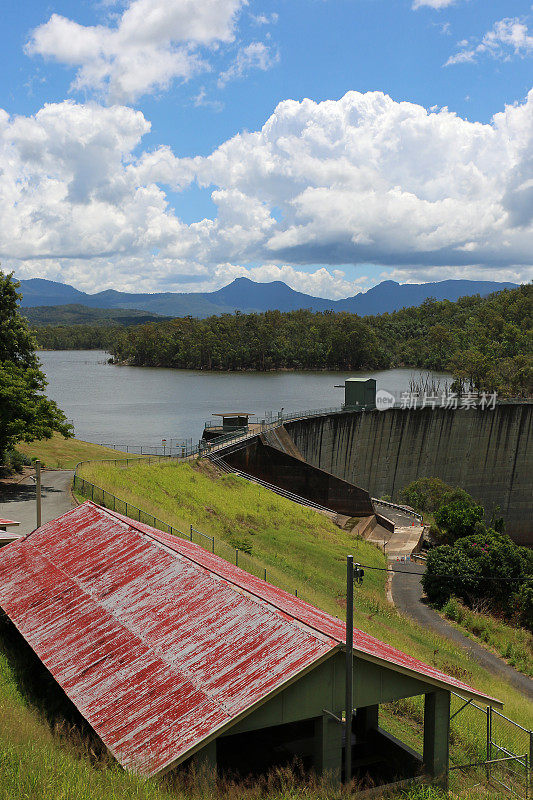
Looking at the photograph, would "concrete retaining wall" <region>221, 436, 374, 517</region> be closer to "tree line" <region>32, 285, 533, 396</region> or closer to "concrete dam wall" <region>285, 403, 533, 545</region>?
"concrete dam wall" <region>285, 403, 533, 545</region>

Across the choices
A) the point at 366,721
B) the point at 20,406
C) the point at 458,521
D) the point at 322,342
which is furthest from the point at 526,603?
the point at 322,342

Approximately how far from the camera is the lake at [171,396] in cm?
6894

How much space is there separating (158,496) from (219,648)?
71.0ft

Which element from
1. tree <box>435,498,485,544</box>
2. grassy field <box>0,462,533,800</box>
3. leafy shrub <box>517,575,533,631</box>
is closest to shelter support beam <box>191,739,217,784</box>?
grassy field <box>0,462,533,800</box>

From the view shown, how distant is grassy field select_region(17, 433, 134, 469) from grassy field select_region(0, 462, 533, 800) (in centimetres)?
755

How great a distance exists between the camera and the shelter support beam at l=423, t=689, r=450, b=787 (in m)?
11.7

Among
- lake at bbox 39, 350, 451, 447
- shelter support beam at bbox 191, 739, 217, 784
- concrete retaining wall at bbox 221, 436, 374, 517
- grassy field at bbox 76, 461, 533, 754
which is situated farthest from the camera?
lake at bbox 39, 350, 451, 447

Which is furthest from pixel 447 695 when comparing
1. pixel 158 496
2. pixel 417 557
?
pixel 417 557

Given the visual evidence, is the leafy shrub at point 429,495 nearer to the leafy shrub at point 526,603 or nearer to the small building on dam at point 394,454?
the small building on dam at point 394,454

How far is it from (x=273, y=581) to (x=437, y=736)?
11.9 metres

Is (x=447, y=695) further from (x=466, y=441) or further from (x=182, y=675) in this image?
(x=466, y=441)

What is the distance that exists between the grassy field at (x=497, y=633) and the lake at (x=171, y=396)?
36.4 metres

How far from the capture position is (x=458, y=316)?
576ft

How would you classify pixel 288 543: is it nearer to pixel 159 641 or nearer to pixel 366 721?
pixel 366 721
